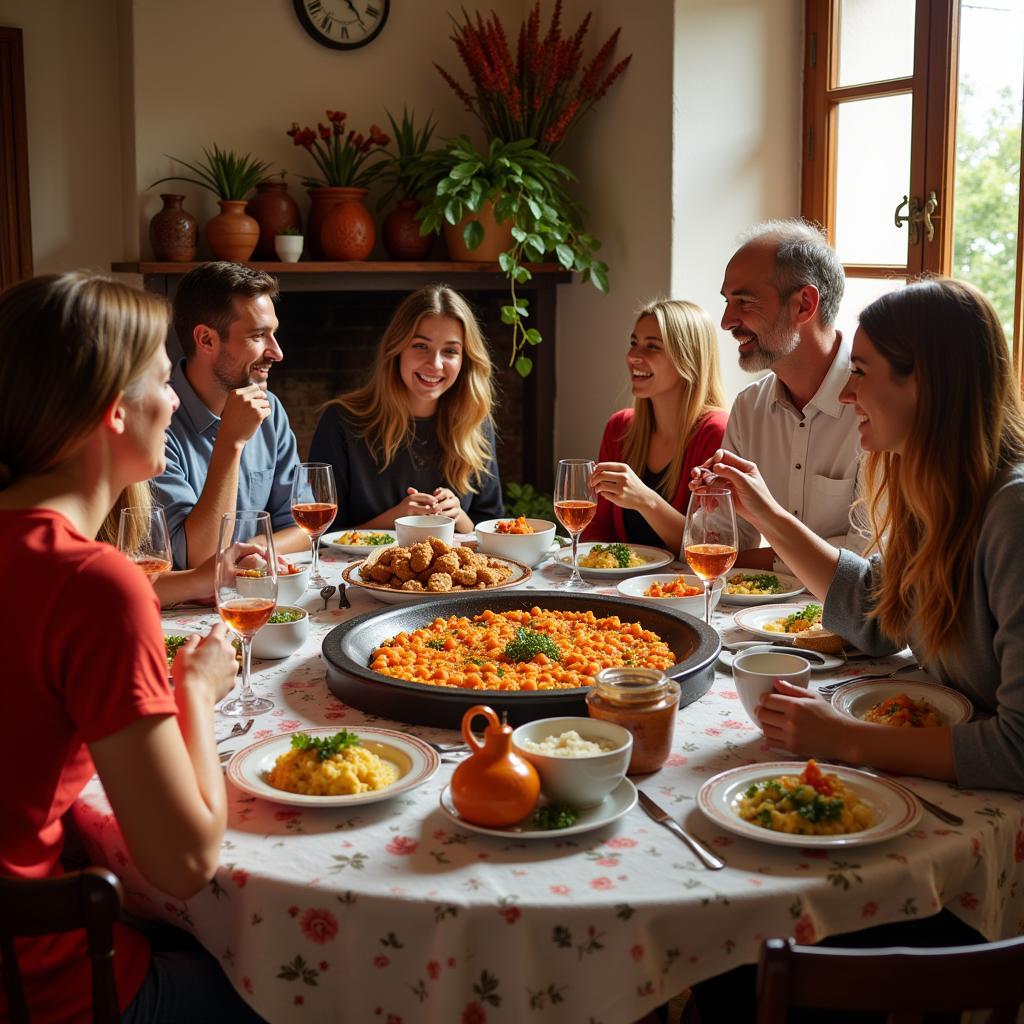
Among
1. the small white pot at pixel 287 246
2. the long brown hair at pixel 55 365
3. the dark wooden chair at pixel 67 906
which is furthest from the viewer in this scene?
the small white pot at pixel 287 246

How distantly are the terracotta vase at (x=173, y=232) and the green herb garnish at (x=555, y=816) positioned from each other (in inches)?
128

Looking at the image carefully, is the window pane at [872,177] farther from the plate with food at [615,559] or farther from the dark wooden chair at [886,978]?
the dark wooden chair at [886,978]

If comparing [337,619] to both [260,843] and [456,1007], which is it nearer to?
[260,843]

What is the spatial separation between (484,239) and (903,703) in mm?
3376

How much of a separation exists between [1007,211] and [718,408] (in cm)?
108

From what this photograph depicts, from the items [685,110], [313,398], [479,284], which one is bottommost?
[313,398]

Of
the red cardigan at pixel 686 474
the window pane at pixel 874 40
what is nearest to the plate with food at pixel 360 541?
the red cardigan at pixel 686 474

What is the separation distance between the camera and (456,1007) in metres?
1.29

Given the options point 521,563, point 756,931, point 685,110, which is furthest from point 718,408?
point 756,931

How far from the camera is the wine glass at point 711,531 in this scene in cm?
207

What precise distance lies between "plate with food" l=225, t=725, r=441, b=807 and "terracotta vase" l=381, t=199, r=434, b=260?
3293 mm

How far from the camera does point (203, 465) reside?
309cm

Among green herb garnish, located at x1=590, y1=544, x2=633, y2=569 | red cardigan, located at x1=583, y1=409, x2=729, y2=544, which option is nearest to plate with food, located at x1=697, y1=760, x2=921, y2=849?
green herb garnish, located at x1=590, y1=544, x2=633, y2=569

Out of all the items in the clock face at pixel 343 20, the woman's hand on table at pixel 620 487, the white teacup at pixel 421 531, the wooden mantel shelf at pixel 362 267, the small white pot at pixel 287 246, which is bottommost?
the white teacup at pixel 421 531
